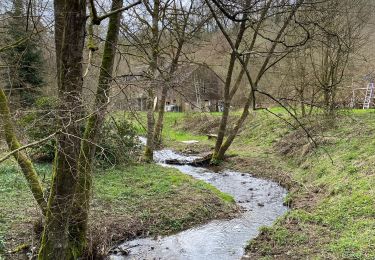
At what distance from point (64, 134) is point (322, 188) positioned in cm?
799

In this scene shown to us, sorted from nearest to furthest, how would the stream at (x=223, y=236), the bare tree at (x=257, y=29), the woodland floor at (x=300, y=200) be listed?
the bare tree at (x=257, y=29) < the woodland floor at (x=300, y=200) < the stream at (x=223, y=236)

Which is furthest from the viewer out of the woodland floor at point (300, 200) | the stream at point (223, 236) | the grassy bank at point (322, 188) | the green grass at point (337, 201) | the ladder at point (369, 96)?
the ladder at point (369, 96)

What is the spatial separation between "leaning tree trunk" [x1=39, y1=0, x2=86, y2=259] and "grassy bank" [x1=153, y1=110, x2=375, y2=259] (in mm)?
2838

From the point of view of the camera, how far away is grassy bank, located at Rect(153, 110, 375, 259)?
6445 millimetres

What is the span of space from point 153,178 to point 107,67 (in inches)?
A: 222

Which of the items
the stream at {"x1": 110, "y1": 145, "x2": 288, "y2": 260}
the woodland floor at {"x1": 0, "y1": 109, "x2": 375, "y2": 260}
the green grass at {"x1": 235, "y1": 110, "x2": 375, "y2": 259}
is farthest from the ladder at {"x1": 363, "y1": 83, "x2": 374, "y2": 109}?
the stream at {"x1": 110, "y1": 145, "x2": 288, "y2": 260}

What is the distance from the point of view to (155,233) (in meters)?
7.79

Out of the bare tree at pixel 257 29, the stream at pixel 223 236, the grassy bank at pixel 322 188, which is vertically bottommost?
the stream at pixel 223 236

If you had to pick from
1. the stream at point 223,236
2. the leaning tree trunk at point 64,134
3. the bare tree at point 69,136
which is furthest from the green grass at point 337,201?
the leaning tree trunk at point 64,134

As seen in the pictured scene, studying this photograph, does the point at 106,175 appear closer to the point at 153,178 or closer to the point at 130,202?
the point at 153,178

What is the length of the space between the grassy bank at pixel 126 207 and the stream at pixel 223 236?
0.32m

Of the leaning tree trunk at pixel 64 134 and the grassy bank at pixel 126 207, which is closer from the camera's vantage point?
the leaning tree trunk at pixel 64 134

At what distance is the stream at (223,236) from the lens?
6.95m

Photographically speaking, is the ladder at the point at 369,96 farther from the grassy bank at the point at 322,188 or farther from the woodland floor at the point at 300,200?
the woodland floor at the point at 300,200
